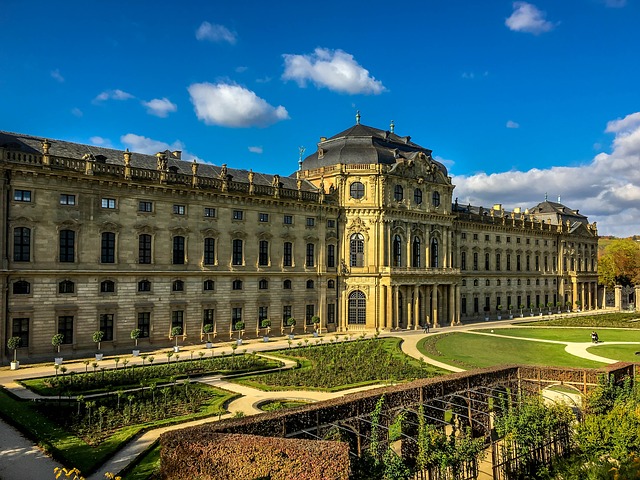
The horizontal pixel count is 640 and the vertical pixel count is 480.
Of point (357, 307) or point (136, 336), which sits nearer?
point (136, 336)

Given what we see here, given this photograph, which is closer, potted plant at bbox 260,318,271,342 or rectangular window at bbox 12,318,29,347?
rectangular window at bbox 12,318,29,347

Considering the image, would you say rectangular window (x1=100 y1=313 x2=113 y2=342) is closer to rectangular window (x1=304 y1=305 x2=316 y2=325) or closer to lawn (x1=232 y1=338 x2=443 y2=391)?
lawn (x1=232 y1=338 x2=443 y2=391)

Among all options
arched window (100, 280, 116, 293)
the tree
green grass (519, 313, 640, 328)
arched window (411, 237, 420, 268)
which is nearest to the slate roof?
arched window (100, 280, 116, 293)

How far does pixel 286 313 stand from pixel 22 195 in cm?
2685

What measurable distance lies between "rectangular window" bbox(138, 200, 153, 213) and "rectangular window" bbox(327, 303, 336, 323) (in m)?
23.2

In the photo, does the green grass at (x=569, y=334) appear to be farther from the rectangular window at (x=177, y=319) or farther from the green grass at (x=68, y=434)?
the green grass at (x=68, y=434)

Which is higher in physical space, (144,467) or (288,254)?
(288,254)

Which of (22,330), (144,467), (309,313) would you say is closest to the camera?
(144,467)

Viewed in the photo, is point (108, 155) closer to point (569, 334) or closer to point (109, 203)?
point (109, 203)

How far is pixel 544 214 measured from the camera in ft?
333

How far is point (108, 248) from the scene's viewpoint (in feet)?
141

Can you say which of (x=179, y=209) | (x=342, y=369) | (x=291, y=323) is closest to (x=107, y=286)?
(x=179, y=209)

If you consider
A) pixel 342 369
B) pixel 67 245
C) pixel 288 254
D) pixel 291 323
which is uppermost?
pixel 67 245

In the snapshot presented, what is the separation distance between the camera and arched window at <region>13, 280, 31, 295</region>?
1499 inches
